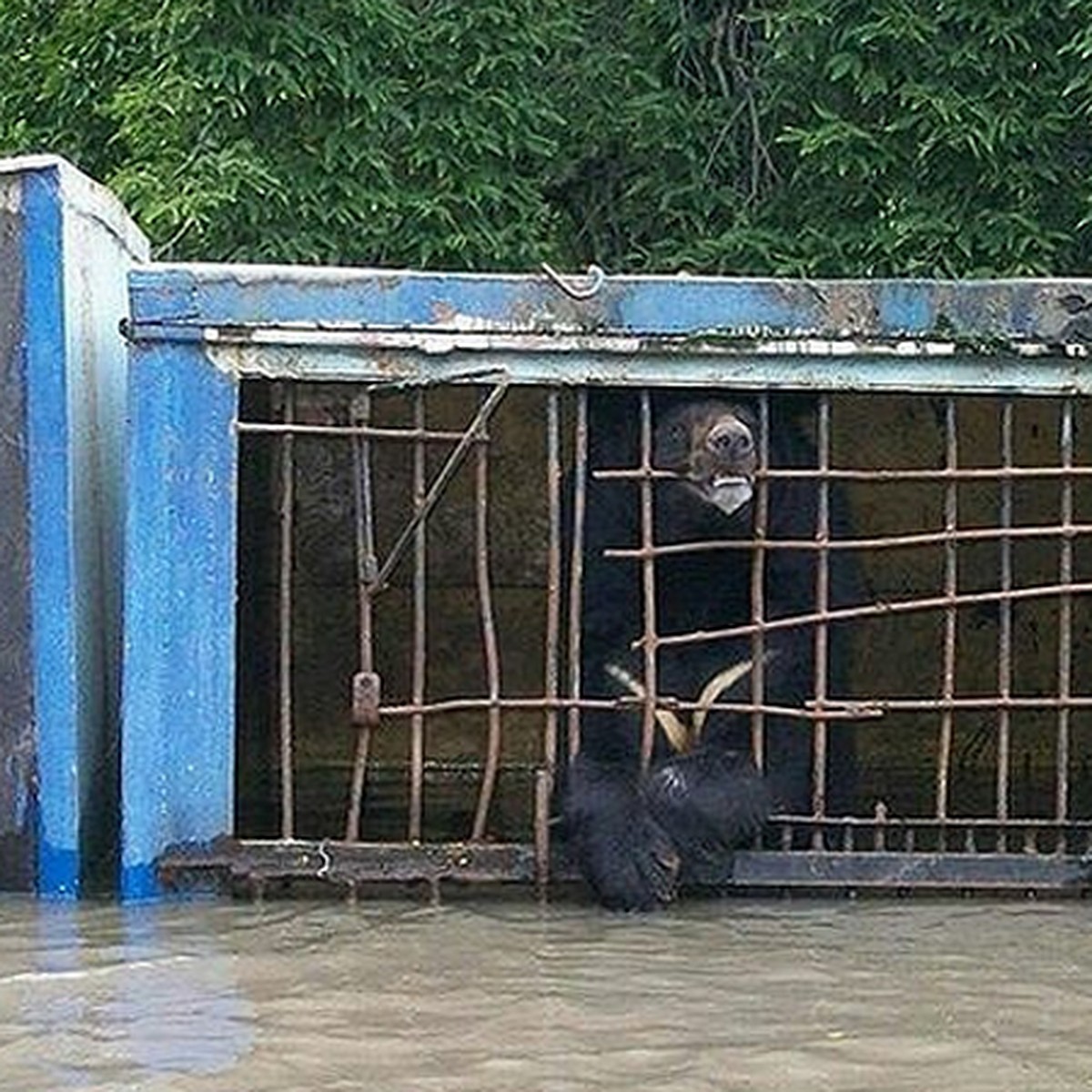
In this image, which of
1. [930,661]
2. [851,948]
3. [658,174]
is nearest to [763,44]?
[658,174]

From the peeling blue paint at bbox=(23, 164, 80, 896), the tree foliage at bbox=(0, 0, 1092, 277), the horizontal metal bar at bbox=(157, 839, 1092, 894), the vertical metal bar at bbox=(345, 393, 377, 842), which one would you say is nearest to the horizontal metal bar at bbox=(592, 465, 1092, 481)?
the vertical metal bar at bbox=(345, 393, 377, 842)

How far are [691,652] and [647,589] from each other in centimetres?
35

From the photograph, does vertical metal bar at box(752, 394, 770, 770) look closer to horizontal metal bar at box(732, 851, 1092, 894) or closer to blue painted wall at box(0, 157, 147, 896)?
horizontal metal bar at box(732, 851, 1092, 894)

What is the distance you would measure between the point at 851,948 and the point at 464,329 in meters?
1.46

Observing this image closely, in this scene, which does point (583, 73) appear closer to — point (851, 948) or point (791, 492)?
point (791, 492)

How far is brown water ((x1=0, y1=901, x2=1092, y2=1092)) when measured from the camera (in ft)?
12.1

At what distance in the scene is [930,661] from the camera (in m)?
7.03

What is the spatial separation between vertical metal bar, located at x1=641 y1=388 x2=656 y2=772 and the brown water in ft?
1.23

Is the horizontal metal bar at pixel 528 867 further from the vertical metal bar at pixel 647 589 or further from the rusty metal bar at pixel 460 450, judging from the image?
the rusty metal bar at pixel 460 450

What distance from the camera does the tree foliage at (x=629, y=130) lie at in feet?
37.2

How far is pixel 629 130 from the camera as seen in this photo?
1253 cm

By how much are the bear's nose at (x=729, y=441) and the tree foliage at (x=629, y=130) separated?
6.13 meters

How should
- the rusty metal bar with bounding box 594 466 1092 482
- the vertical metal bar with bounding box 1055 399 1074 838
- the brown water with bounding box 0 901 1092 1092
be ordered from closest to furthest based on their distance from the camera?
the brown water with bounding box 0 901 1092 1092 → the rusty metal bar with bounding box 594 466 1092 482 → the vertical metal bar with bounding box 1055 399 1074 838

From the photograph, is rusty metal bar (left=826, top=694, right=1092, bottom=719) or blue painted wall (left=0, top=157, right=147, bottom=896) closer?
rusty metal bar (left=826, top=694, right=1092, bottom=719)
